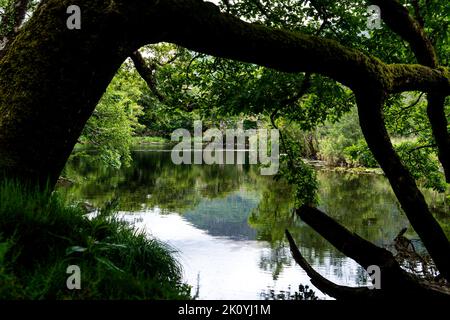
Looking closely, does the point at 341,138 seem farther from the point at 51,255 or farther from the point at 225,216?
the point at 51,255

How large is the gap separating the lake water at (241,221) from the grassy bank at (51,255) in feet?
4.35

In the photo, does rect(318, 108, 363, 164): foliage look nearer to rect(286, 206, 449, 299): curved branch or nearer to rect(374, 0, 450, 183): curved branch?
rect(374, 0, 450, 183): curved branch

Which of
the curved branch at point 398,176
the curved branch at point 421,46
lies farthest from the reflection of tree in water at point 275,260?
the curved branch at point 398,176

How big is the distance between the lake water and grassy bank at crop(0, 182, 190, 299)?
132 cm

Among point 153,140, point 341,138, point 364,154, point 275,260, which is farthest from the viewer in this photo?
point 153,140

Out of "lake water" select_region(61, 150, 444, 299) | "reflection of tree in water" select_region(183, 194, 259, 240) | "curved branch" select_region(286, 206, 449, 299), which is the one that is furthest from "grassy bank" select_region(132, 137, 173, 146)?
"curved branch" select_region(286, 206, 449, 299)

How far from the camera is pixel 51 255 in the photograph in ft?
7.73

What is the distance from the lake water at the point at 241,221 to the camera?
10.3 meters

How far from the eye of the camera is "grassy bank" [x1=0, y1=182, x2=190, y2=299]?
2.07 m

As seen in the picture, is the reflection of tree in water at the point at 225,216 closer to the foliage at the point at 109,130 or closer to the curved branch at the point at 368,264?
the foliage at the point at 109,130

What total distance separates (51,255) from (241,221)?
15339 mm

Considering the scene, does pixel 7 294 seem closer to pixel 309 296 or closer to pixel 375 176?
pixel 309 296

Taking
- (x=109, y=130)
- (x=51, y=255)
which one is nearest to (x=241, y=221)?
(x=109, y=130)

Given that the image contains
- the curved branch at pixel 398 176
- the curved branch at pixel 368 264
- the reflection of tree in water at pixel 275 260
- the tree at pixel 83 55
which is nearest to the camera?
the tree at pixel 83 55
